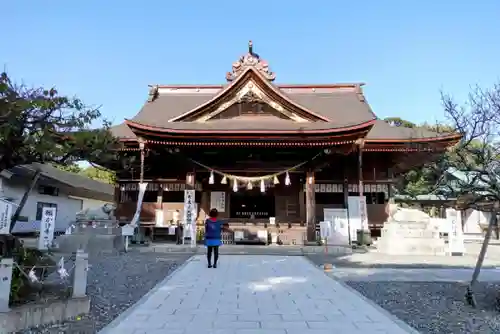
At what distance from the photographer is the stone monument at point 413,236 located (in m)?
13.6

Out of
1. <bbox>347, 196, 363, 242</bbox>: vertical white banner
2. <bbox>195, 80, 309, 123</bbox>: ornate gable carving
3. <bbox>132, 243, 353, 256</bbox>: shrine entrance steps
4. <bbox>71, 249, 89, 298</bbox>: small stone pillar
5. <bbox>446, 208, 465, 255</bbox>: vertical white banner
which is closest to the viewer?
<bbox>71, 249, 89, 298</bbox>: small stone pillar

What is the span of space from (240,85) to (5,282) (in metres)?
14.7

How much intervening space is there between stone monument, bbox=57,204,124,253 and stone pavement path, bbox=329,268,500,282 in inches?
336

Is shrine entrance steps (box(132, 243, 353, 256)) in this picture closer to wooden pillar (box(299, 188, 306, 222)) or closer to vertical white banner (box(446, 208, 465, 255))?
wooden pillar (box(299, 188, 306, 222))

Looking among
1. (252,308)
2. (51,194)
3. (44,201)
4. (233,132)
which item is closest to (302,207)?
(233,132)

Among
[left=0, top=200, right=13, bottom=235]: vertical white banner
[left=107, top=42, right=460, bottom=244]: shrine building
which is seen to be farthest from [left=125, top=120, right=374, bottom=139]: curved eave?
[left=0, top=200, right=13, bottom=235]: vertical white banner

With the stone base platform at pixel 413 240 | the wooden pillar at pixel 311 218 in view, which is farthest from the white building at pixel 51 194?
the stone base platform at pixel 413 240

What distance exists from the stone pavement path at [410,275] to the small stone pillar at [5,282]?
6.86 m

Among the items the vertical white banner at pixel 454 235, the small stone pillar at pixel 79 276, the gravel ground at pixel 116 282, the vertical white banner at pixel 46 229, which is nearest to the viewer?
the gravel ground at pixel 116 282

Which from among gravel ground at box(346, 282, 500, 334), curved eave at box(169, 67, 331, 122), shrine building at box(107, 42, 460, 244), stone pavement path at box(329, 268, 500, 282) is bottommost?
gravel ground at box(346, 282, 500, 334)

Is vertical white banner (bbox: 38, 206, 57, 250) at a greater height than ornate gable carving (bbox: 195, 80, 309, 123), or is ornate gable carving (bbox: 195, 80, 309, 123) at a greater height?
ornate gable carving (bbox: 195, 80, 309, 123)

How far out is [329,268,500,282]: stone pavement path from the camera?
Answer: 8.68m

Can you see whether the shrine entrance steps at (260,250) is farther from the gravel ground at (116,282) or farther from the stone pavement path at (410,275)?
the stone pavement path at (410,275)

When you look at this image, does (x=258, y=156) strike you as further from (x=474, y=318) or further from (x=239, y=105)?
(x=474, y=318)
